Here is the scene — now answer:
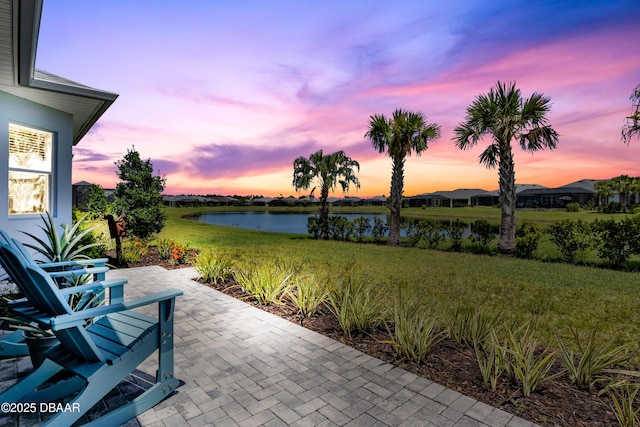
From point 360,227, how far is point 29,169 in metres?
13.5

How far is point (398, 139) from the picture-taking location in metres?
15.2

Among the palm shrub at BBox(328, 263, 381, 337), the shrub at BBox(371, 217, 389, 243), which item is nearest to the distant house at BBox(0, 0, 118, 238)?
the palm shrub at BBox(328, 263, 381, 337)

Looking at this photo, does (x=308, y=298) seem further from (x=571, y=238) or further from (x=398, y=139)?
(x=398, y=139)

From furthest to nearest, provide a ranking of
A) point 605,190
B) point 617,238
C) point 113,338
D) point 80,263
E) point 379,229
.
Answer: point 605,190 < point 379,229 < point 617,238 < point 80,263 < point 113,338

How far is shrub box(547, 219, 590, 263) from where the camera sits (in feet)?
33.5

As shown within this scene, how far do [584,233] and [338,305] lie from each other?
9989 millimetres

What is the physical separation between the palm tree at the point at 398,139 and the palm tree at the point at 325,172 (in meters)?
1.95

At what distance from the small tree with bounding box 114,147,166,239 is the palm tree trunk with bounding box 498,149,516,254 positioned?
1322 centimetres

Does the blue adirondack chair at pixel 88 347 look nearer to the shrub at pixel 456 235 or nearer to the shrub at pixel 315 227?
the shrub at pixel 456 235

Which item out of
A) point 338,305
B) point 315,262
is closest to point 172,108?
point 315,262

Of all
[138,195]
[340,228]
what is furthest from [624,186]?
[138,195]

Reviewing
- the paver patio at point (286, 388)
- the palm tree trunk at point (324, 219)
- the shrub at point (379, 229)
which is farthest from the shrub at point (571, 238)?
the paver patio at point (286, 388)

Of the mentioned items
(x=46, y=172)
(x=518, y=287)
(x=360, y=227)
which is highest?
(x=46, y=172)

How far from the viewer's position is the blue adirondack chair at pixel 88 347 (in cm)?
203
